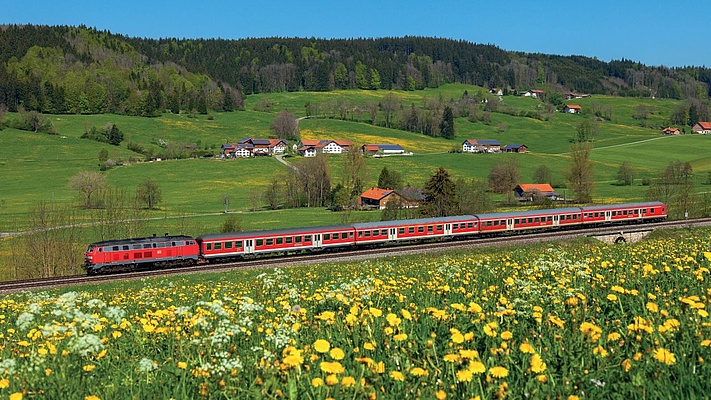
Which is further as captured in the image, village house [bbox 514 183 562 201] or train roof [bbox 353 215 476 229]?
village house [bbox 514 183 562 201]

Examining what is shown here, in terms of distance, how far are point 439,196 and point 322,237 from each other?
1324 inches

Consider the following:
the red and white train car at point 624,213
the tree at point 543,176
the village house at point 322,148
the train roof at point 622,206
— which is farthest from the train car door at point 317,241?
the village house at point 322,148

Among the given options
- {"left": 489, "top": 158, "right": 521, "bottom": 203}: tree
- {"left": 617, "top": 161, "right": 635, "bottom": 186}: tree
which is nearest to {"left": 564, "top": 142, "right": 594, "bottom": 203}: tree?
{"left": 489, "top": 158, "right": 521, "bottom": 203}: tree

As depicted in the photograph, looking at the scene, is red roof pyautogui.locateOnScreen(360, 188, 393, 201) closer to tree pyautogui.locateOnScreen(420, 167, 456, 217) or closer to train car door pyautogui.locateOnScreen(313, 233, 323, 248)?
tree pyautogui.locateOnScreen(420, 167, 456, 217)

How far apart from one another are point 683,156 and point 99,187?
154273 mm

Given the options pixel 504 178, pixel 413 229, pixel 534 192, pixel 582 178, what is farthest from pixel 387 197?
pixel 413 229

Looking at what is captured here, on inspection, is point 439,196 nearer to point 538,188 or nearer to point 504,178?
point 504,178

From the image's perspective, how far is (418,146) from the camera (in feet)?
586

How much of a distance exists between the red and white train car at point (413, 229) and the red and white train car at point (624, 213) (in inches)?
571

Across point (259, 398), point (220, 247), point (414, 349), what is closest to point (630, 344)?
point (414, 349)

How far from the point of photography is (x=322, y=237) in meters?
46.7

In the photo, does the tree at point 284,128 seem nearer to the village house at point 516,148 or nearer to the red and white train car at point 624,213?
the village house at point 516,148

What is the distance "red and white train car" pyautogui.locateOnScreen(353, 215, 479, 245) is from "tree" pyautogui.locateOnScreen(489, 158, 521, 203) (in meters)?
61.2

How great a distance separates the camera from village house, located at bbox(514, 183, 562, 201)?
10756 cm
